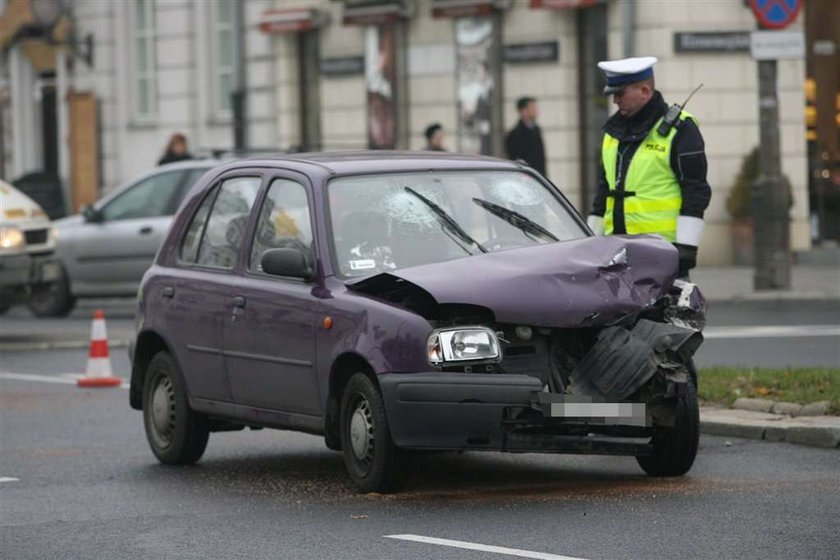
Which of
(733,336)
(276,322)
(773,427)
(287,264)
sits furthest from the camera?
(733,336)

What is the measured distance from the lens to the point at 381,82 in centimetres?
3188

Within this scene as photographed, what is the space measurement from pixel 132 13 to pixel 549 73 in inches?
435

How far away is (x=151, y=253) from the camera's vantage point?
2309 centimetres

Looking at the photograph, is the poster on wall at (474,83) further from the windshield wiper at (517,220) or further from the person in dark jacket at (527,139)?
the windshield wiper at (517,220)

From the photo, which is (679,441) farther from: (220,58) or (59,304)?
(220,58)

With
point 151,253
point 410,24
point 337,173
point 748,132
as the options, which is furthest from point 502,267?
point 410,24

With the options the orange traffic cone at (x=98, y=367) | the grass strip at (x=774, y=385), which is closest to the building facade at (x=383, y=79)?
the orange traffic cone at (x=98, y=367)

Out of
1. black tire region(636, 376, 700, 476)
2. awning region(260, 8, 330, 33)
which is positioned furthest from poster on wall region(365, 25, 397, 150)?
black tire region(636, 376, 700, 476)

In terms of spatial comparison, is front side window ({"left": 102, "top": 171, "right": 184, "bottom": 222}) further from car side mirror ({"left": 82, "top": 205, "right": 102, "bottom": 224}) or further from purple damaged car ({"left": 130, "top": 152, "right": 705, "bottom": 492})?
purple damaged car ({"left": 130, "top": 152, "right": 705, "bottom": 492})

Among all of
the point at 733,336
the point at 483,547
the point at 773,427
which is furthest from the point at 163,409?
the point at 733,336

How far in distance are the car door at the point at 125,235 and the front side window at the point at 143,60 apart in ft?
46.8

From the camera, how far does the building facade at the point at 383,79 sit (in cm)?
2730

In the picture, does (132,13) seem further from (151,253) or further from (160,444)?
(160,444)

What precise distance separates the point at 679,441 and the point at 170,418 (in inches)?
115
